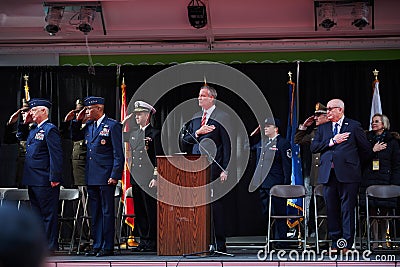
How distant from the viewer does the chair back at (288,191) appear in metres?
6.79

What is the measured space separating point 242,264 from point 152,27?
14.7 feet

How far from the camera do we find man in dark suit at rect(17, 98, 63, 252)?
650 centimetres

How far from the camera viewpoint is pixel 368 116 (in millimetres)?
8773

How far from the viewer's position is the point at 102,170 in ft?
21.1

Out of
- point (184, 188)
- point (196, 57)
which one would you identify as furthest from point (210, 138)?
point (196, 57)

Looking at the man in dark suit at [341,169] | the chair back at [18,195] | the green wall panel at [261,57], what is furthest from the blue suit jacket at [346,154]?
the chair back at [18,195]

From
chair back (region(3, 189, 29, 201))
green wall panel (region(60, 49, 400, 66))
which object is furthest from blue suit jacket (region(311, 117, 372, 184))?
chair back (region(3, 189, 29, 201))

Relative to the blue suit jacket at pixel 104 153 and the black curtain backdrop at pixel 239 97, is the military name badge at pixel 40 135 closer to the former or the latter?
the blue suit jacket at pixel 104 153

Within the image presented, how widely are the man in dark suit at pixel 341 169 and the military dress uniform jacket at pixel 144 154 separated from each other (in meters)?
1.83

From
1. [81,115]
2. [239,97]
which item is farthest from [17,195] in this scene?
[239,97]

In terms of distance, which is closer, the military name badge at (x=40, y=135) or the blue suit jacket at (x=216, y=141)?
the blue suit jacket at (x=216, y=141)

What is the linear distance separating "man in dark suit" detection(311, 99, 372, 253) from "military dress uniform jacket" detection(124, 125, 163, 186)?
1.83 metres

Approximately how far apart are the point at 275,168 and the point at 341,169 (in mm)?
1605

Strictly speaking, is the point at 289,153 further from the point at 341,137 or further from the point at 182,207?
the point at 182,207
